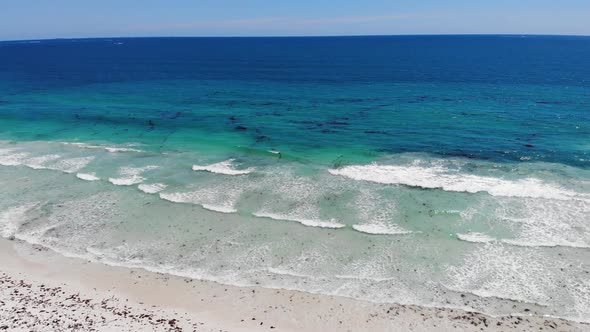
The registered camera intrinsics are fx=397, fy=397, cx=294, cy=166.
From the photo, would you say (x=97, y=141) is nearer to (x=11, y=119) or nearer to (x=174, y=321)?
(x=11, y=119)

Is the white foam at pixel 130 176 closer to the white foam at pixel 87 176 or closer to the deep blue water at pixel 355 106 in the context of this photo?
the white foam at pixel 87 176

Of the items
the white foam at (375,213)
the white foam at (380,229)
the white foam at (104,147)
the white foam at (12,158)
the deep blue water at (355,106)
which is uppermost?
the deep blue water at (355,106)

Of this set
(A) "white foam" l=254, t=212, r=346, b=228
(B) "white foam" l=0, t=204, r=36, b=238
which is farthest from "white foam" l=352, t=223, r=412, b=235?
(B) "white foam" l=0, t=204, r=36, b=238

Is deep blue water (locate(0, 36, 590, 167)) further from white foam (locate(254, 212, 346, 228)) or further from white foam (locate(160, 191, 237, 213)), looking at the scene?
white foam (locate(254, 212, 346, 228))

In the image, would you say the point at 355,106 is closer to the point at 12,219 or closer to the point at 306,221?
the point at 306,221

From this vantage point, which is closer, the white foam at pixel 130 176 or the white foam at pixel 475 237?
the white foam at pixel 475 237

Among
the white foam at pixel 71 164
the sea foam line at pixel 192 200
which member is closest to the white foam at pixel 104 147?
the white foam at pixel 71 164
